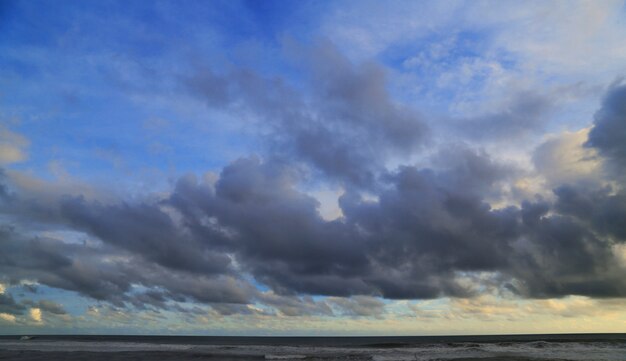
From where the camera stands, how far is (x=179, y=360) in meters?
58.5

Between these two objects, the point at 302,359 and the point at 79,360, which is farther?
the point at 302,359

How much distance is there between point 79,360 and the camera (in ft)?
182

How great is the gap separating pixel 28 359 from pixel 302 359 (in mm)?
36512

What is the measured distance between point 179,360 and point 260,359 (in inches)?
452

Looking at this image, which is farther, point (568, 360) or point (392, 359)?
point (392, 359)

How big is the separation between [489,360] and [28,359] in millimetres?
61696

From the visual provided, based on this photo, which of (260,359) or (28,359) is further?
(260,359)

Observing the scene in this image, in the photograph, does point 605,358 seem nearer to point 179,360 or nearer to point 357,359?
point 357,359

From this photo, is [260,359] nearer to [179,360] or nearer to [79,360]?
[179,360]

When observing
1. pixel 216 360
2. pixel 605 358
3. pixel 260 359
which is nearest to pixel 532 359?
pixel 605 358

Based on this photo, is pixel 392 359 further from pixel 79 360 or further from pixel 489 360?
pixel 79 360

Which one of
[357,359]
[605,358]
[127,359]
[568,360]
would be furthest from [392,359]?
→ [127,359]

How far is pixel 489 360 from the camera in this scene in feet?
185

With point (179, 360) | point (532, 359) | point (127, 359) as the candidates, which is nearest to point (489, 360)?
point (532, 359)
